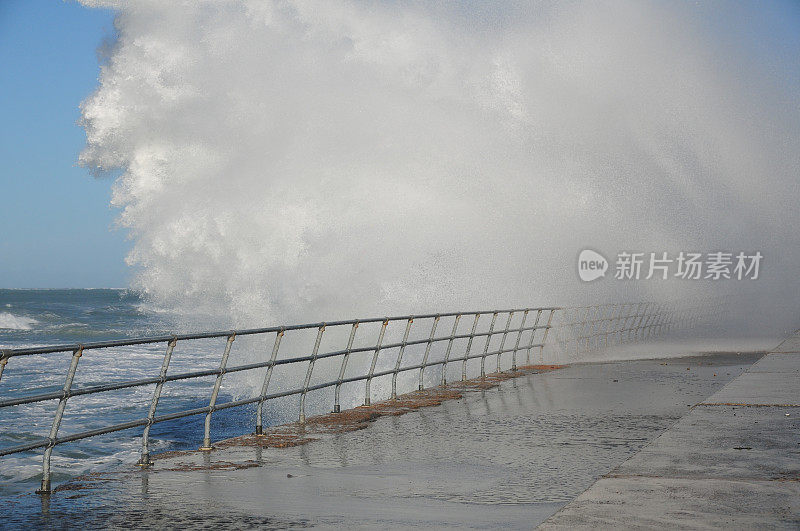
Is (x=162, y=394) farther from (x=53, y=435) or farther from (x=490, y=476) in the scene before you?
(x=490, y=476)

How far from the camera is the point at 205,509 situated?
6.54 metres

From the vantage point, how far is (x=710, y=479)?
6723mm

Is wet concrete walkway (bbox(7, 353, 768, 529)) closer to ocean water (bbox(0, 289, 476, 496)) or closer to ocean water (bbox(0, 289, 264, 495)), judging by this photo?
ocean water (bbox(0, 289, 264, 495))

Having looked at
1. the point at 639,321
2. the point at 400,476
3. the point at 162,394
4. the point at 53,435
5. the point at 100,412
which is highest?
the point at 639,321

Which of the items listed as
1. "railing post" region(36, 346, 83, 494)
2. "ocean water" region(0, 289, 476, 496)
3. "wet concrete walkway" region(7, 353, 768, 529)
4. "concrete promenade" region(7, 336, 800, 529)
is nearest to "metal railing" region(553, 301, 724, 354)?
"ocean water" region(0, 289, 476, 496)

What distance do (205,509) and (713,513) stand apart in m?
3.38

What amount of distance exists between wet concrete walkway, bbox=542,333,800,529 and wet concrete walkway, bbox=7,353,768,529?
27 cm

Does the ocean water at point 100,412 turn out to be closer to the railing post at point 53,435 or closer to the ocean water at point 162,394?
the ocean water at point 162,394

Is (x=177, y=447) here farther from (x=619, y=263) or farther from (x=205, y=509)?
(x=619, y=263)

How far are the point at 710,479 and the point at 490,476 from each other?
6.08 feet

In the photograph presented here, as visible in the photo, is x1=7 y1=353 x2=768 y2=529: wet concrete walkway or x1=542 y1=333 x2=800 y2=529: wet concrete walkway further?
x1=7 y1=353 x2=768 y2=529: wet concrete walkway

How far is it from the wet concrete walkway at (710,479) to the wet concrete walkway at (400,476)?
270 millimetres

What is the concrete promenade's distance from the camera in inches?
239

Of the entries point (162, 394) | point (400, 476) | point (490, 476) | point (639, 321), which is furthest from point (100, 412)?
point (639, 321)
